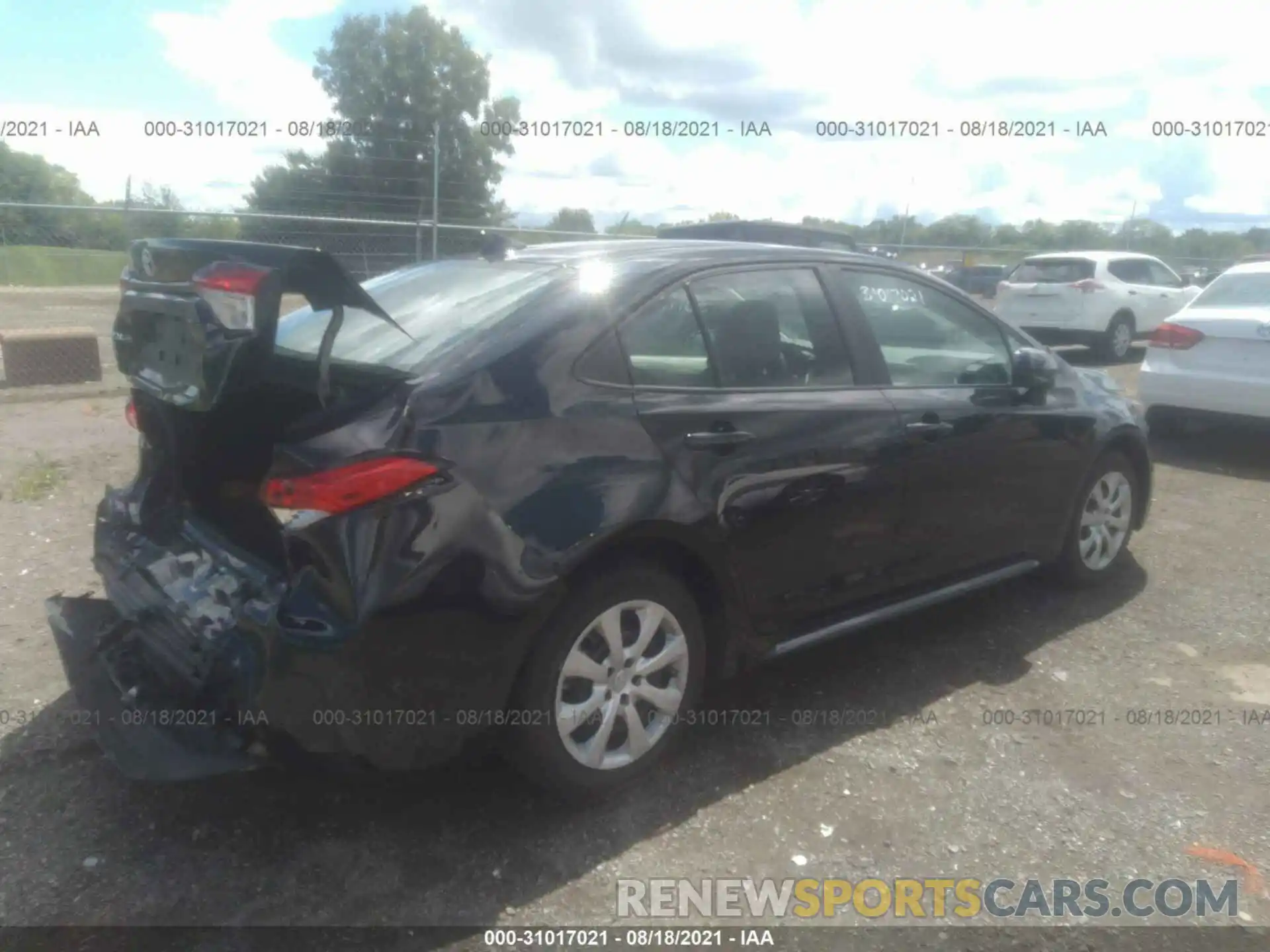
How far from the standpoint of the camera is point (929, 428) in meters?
3.79

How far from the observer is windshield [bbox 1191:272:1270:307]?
25.6ft

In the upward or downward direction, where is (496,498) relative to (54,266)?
downward

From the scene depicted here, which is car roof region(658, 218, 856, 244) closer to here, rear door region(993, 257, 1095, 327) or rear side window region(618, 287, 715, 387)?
rear door region(993, 257, 1095, 327)

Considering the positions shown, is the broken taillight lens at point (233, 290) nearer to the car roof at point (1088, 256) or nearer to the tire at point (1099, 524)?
the tire at point (1099, 524)

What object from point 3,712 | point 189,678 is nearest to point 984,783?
point 189,678

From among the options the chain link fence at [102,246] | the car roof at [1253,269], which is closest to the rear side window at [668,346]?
the chain link fence at [102,246]

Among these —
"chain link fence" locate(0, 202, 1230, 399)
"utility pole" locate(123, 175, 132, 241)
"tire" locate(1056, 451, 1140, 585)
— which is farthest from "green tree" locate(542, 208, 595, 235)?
"tire" locate(1056, 451, 1140, 585)

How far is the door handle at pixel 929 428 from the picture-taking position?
3740 millimetres

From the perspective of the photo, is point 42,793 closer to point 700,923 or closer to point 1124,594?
point 700,923

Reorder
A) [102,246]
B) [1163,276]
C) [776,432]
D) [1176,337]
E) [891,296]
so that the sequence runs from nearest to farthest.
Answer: [776,432] → [891,296] → [1176,337] → [1163,276] → [102,246]

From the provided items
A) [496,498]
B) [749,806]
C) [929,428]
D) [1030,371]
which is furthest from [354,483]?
[1030,371]

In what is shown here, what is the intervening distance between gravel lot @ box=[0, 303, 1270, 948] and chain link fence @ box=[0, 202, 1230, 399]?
4.12m

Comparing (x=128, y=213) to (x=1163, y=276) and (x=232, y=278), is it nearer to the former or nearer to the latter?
(x=232, y=278)

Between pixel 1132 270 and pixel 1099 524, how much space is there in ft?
37.2
